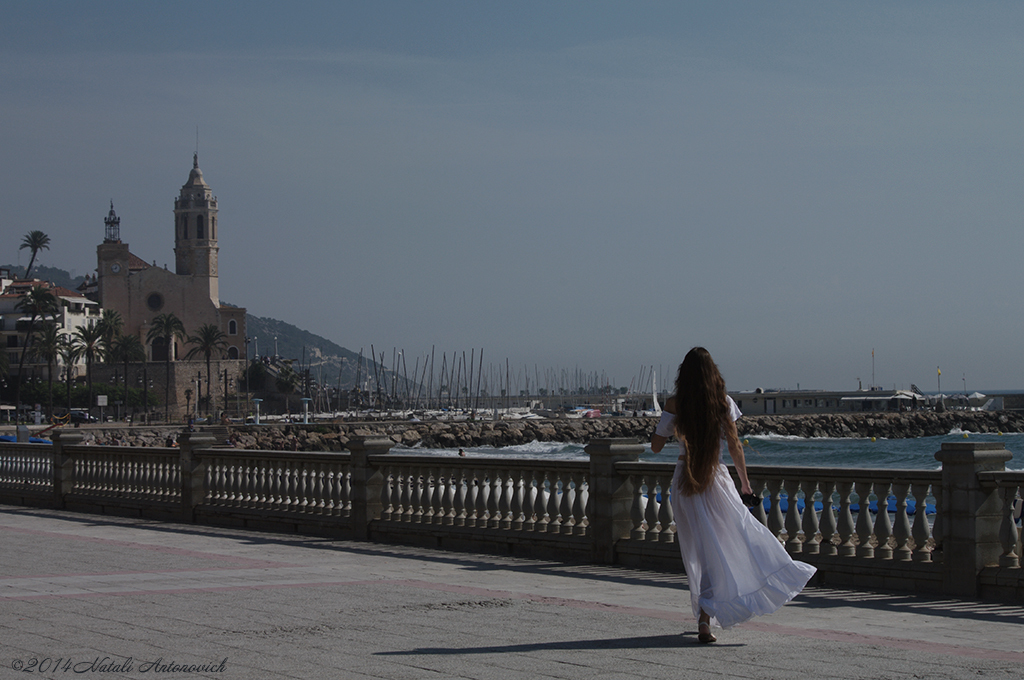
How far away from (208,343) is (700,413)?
483ft

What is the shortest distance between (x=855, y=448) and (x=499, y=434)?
34.2 m

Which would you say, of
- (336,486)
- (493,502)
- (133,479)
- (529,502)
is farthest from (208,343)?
(529,502)

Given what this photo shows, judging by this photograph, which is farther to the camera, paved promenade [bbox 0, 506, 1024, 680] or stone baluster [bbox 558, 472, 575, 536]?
stone baluster [bbox 558, 472, 575, 536]

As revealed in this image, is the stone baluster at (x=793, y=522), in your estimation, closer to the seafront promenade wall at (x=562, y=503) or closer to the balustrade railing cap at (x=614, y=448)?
the seafront promenade wall at (x=562, y=503)

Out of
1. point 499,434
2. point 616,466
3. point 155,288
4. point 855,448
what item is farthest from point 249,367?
point 616,466

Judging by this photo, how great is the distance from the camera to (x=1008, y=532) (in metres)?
9.35

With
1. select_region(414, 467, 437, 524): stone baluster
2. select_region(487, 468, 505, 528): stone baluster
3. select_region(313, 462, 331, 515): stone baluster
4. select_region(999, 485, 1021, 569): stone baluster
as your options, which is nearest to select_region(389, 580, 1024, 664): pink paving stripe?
select_region(999, 485, 1021, 569): stone baluster

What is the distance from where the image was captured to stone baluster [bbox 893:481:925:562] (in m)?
9.99

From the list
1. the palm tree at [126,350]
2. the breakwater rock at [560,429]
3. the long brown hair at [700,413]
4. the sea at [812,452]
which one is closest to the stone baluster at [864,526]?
the long brown hair at [700,413]

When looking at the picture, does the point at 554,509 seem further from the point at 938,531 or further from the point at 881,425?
the point at 881,425

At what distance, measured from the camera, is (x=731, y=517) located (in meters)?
7.51

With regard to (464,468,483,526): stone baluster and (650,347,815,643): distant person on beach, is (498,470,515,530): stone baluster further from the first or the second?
(650,347,815,643): distant person on beach

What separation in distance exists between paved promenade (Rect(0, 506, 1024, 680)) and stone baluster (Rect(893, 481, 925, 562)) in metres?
0.43

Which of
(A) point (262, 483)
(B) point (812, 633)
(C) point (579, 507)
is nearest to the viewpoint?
(B) point (812, 633)
